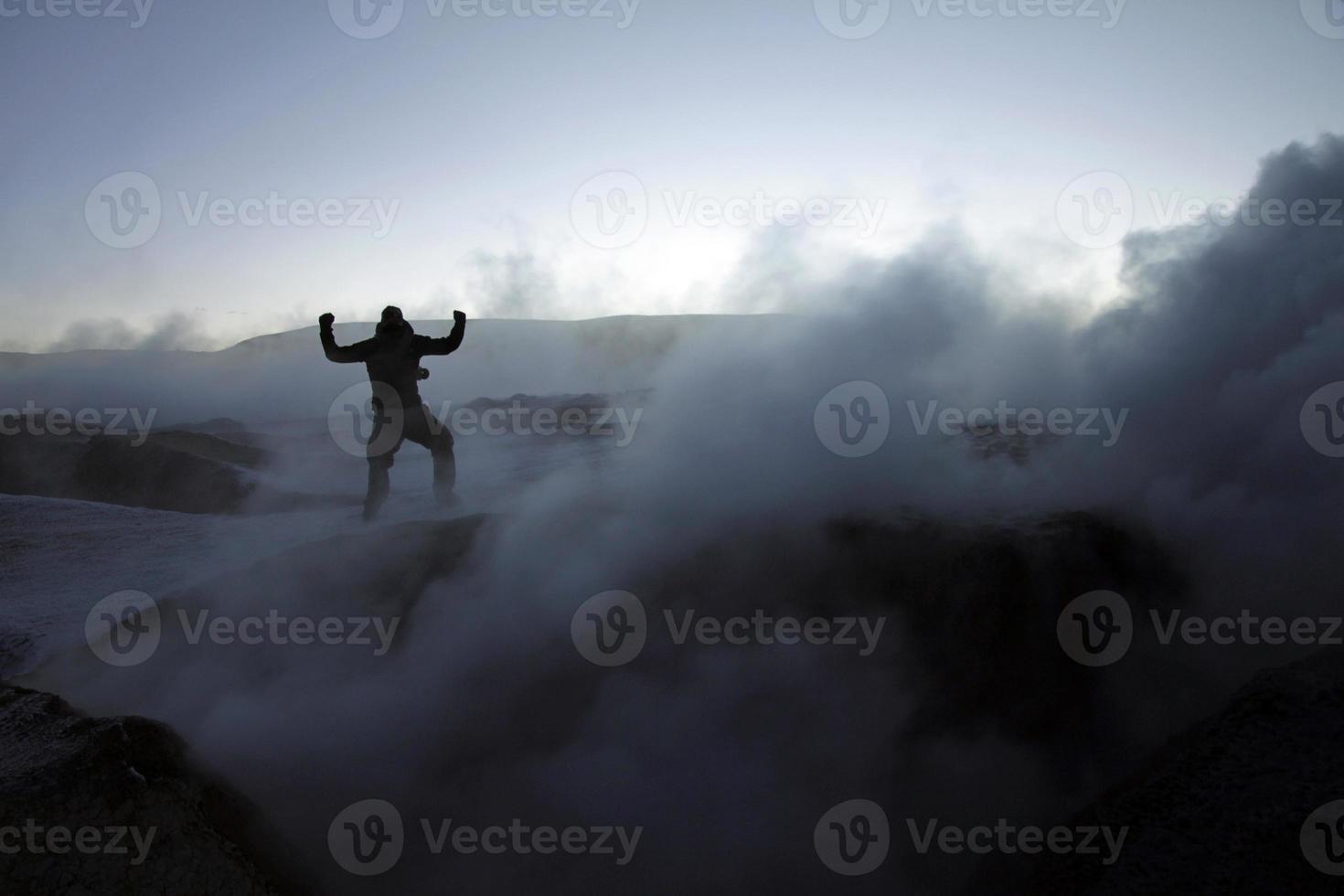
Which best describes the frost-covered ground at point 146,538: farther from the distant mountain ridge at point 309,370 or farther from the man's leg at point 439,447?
the distant mountain ridge at point 309,370

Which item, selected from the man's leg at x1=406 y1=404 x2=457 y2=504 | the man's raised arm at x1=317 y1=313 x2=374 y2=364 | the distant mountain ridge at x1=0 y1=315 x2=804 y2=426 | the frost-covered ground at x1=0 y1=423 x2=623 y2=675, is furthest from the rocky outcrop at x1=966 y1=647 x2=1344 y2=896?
the distant mountain ridge at x1=0 y1=315 x2=804 y2=426

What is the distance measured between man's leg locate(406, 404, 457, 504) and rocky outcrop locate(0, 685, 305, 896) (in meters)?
3.23

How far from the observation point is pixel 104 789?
3.22 meters

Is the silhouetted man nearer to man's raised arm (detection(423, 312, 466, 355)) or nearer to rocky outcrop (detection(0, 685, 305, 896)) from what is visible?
man's raised arm (detection(423, 312, 466, 355))

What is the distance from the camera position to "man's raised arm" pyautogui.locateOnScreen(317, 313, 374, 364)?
615cm

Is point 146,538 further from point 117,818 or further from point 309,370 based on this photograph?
point 309,370

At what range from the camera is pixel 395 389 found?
253 inches

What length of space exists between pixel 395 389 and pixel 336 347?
22.0 inches

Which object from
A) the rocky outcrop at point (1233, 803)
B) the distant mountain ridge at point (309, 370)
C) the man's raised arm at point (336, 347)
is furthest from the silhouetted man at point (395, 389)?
the distant mountain ridge at point (309, 370)

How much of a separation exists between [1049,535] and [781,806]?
94.4 inches

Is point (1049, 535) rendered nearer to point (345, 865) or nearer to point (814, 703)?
point (814, 703)

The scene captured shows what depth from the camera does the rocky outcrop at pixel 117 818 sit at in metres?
3.00

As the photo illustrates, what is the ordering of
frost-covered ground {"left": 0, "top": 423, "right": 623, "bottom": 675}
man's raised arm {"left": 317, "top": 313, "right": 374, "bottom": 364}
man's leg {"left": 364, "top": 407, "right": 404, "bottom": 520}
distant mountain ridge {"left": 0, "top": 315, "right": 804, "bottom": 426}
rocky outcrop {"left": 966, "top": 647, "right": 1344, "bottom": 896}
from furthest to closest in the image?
1. distant mountain ridge {"left": 0, "top": 315, "right": 804, "bottom": 426}
2. man's leg {"left": 364, "top": 407, "right": 404, "bottom": 520}
3. man's raised arm {"left": 317, "top": 313, "right": 374, "bottom": 364}
4. frost-covered ground {"left": 0, "top": 423, "right": 623, "bottom": 675}
5. rocky outcrop {"left": 966, "top": 647, "right": 1344, "bottom": 896}

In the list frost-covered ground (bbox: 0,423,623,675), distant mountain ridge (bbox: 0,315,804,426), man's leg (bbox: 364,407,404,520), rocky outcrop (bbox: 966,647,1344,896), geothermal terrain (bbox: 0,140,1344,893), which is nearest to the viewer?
rocky outcrop (bbox: 966,647,1344,896)
